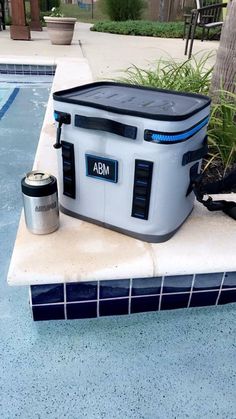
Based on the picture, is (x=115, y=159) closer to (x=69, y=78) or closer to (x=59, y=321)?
(x=59, y=321)

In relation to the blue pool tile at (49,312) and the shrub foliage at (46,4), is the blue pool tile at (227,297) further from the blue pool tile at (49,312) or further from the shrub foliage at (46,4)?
the shrub foliage at (46,4)

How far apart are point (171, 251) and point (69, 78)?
120 inches

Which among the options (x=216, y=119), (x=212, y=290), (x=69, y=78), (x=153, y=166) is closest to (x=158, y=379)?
(x=212, y=290)

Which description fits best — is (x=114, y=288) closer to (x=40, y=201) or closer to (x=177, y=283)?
(x=177, y=283)

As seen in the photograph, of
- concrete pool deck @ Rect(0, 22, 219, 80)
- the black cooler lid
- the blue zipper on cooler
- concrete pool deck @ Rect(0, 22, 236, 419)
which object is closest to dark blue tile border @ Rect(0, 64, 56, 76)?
concrete pool deck @ Rect(0, 22, 219, 80)

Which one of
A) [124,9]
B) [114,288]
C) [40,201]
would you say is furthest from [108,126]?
[124,9]

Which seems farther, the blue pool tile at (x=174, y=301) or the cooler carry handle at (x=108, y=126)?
the blue pool tile at (x=174, y=301)

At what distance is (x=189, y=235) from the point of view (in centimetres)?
144

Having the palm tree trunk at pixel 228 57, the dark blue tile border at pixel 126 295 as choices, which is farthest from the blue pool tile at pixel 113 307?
the palm tree trunk at pixel 228 57

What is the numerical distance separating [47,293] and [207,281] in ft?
1.95

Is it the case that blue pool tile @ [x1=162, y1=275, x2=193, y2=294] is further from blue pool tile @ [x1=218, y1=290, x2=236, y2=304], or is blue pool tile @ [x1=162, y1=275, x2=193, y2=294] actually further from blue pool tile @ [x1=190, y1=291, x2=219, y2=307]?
blue pool tile @ [x1=218, y1=290, x2=236, y2=304]

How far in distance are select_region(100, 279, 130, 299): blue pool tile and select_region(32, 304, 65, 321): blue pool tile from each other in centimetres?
16

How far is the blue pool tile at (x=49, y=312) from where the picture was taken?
1.29 metres

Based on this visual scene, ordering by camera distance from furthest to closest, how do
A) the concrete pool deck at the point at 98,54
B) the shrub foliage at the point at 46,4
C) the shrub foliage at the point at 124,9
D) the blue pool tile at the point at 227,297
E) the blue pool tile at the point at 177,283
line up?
1. the shrub foliage at the point at 46,4
2. the shrub foliage at the point at 124,9
3. the concrete pool deck at the point at 98,54
4. the blue pool tile at the point at 227,297
5. the blue pool tile at the point at 177,283
